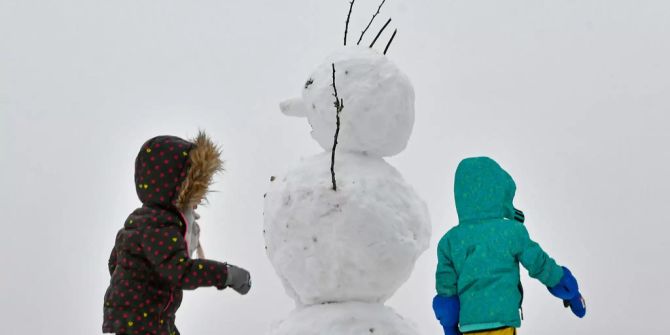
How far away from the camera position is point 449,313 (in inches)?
114

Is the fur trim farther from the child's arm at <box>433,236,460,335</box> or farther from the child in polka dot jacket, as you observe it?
the child's arm at <box>433,236,460,335</box>

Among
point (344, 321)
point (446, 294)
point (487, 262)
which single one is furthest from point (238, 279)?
point (487, 262)

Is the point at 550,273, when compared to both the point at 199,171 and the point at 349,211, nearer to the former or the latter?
the point at 349,211

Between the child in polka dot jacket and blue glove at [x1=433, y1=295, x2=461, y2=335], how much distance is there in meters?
0.79

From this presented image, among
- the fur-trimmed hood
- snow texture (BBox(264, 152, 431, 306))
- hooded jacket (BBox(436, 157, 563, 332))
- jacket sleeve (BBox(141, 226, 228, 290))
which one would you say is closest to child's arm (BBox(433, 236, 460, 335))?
hooded jacket (BBox(436, 157, 563, 332))

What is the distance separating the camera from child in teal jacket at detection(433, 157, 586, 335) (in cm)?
280

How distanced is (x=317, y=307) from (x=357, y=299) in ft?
0.54

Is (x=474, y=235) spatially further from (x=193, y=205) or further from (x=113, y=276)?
(x=113, y=276)

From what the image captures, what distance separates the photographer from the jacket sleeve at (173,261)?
274cm

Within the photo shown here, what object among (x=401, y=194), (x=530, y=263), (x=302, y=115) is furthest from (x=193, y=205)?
(x=530, y=263)

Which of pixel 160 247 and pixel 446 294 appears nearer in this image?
pixel 160 247

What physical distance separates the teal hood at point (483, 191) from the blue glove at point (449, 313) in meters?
0.34

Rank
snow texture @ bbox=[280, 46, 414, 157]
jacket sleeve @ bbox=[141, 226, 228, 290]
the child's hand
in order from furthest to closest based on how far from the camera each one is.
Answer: snow texture @ bbox=[280, 46, 414, 157] < the child's hand < jacket sleeve @ bbox=[141, 226, 228, 290]

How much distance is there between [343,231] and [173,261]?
0.66 meters
